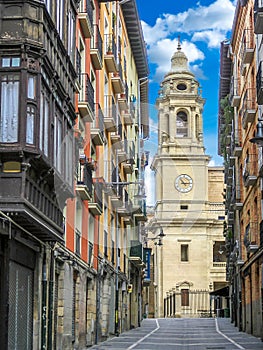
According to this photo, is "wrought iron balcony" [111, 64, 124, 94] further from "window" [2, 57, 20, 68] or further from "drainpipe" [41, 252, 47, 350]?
"window" [2, 57, 20, 68]

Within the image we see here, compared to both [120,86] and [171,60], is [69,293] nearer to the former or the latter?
[120,86]

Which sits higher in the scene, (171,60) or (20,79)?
(171,60)

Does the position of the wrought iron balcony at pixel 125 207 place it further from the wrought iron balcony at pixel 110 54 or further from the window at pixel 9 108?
the window at pixel 9 108

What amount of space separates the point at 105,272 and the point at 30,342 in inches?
571

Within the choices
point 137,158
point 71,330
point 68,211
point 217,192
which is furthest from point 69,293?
point 217,192

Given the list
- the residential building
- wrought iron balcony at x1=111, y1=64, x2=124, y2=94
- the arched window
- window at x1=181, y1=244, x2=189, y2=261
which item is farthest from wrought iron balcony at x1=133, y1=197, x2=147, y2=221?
window at x1=181, y1=244, x2=189, y2=261

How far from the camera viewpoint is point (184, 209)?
88.7 m

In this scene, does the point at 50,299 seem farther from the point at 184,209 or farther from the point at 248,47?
the point at 184,209

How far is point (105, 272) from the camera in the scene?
3356 centimetres

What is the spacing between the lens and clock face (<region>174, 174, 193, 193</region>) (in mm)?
83438

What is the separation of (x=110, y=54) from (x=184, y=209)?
5510 cm

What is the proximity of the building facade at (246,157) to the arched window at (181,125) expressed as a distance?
33.2 meters

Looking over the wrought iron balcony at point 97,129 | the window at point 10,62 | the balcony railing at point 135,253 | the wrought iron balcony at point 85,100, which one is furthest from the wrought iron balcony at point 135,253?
the window at point 10,62

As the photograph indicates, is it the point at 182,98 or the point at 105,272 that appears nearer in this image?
the point at 105,272
